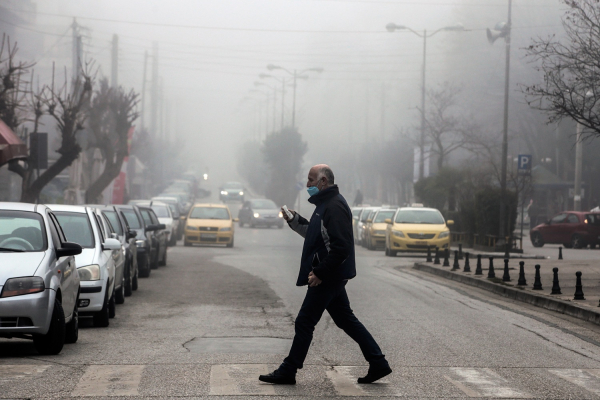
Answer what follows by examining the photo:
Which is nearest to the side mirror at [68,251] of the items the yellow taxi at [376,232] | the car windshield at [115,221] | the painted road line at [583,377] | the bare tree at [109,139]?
the painted road line at [583,377]

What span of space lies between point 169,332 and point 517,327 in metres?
4.17

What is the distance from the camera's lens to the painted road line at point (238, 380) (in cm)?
732

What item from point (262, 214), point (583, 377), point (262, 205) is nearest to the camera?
point (583, 377)

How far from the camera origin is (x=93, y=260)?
11938mm

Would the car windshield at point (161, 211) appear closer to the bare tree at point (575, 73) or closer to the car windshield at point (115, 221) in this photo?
the car windshield at point (115, 221)

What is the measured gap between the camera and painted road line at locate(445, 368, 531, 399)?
7383mm

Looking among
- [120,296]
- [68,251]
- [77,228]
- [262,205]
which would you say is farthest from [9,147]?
[262,205]

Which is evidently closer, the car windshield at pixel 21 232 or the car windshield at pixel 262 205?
the car windshield at pixel 21 232

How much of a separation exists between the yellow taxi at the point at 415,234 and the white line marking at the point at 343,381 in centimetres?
2154

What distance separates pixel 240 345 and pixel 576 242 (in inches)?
1123

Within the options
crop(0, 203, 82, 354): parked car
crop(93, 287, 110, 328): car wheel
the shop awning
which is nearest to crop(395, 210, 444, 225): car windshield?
the shop awning

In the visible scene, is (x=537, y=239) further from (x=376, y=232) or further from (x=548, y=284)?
(x=548, y=284)

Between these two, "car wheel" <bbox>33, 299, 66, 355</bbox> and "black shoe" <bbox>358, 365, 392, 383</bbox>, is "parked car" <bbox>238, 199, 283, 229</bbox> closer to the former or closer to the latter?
"car wheel" <bbox>33, 299, 66, 355</bbox>

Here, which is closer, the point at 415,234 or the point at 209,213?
the point at 415,234
